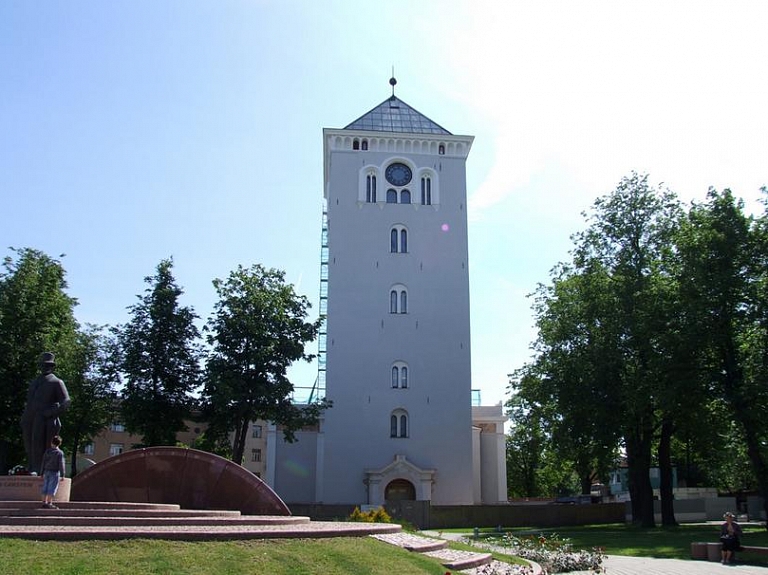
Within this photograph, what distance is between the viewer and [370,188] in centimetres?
4472

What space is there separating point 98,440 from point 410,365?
36.3 m

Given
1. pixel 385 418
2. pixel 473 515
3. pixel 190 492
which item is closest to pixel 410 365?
pixel 385 418

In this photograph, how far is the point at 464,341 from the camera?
42.9 metres

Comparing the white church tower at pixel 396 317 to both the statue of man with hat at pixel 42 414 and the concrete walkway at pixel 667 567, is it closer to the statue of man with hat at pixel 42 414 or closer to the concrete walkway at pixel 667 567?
the concrete walkway at pixel 667 567

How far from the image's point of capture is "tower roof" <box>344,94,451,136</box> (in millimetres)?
45375

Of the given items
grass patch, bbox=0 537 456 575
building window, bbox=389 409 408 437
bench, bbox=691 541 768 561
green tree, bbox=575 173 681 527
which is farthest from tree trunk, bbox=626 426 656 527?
grass patch, bbox=0 537 456 575

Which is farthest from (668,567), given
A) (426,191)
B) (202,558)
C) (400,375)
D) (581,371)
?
(426,191)

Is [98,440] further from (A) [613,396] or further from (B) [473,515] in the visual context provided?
(A) [613,396]

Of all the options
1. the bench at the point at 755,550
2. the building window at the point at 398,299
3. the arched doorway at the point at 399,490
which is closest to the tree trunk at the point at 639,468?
the arched doorway at the point at 399,490

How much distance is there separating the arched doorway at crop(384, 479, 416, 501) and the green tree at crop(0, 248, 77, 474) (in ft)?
58.1

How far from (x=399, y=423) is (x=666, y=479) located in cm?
1435

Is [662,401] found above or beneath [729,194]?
beneath

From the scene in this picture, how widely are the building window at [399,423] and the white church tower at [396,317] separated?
0.06 metres

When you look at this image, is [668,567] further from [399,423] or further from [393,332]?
[393,332]
